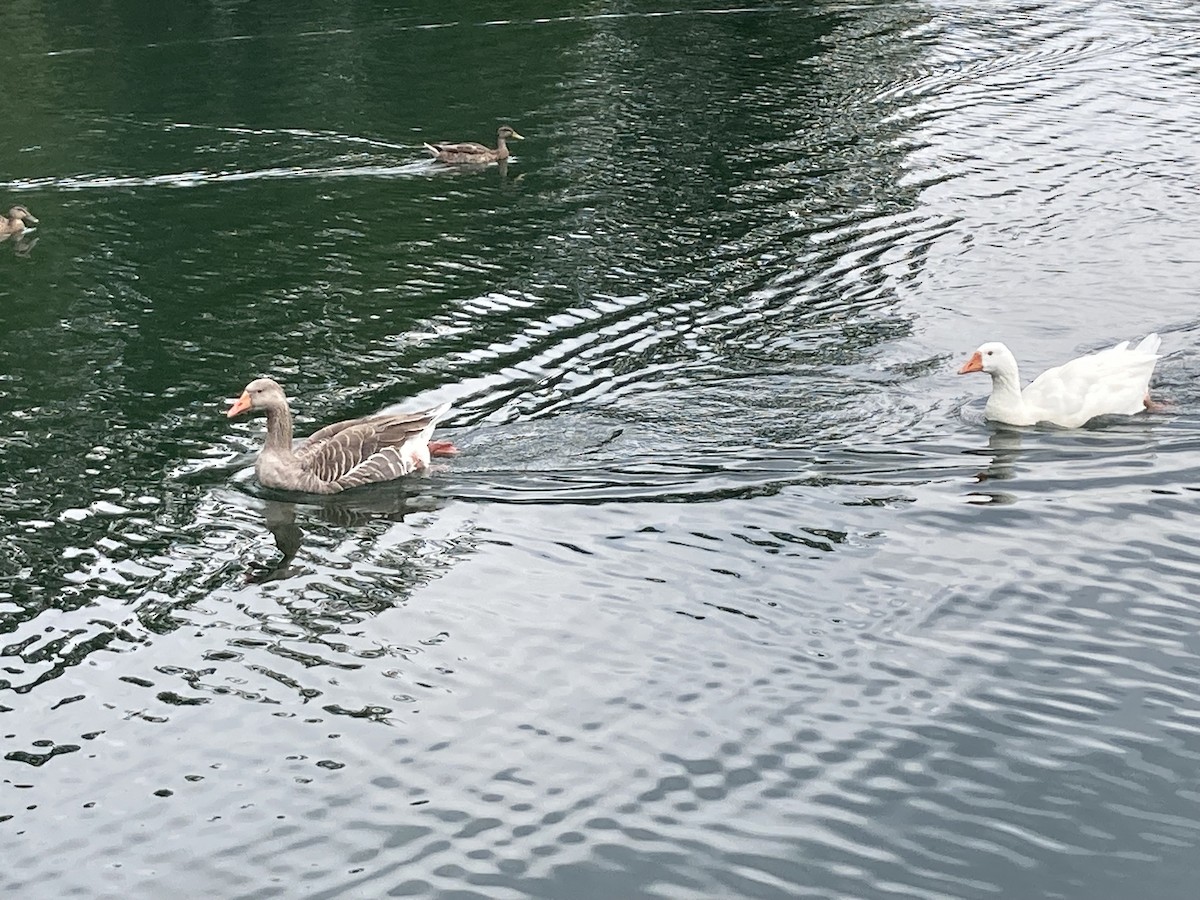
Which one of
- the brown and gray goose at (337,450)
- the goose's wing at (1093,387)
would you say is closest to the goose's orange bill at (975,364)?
the goose's wing at (1093,387)

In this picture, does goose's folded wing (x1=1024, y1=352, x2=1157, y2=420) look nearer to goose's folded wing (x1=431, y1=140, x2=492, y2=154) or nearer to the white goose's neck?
the white goose's neck

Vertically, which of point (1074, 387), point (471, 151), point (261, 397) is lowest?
point (1074, 387)

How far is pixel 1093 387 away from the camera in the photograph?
19.3 meters

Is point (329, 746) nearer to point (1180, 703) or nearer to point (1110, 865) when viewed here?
point (1110, 865)

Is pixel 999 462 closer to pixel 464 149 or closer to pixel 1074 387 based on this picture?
pixel 1074 387

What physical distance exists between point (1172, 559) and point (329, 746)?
332 inches

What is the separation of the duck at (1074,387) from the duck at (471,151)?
15.3 m

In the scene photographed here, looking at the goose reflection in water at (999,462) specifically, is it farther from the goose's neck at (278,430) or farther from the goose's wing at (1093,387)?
the goose's neck at (278,430)

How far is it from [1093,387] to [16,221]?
1878 cm

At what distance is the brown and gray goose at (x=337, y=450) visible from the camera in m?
18.5

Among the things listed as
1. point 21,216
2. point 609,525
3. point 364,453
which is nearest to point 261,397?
point 364,453

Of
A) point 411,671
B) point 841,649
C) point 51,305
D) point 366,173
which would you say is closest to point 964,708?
point 841,649

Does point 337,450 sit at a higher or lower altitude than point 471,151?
lower

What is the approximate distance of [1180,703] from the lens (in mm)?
13836
